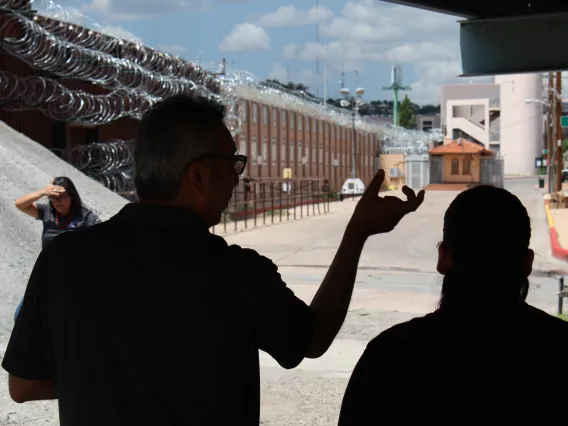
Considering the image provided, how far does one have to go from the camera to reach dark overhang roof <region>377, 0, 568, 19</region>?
24.9 feet

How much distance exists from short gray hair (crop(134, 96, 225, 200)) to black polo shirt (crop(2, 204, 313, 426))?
0.07 meters

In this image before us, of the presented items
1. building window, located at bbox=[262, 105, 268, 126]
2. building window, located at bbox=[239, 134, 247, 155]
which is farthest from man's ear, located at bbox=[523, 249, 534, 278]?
building window, located at bbox=[262, 105, 268, 126]

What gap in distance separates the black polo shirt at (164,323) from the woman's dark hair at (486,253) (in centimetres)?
41

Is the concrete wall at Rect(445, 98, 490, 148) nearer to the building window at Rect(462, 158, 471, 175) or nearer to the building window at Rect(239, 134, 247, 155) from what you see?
the building window at Rect(462, 158, 471, 175)

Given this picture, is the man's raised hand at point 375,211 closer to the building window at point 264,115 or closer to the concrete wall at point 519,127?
the building window at point 264,115

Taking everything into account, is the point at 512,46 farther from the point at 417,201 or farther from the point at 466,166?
the point at 466,166

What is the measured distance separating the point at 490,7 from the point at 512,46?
17.7 inches

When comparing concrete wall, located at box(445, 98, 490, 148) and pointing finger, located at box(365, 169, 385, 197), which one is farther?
concrete wall, located at box(445, 98, 490, 148)

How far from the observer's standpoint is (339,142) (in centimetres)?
6719

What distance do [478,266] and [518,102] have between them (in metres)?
117

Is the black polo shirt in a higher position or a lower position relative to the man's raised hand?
lower

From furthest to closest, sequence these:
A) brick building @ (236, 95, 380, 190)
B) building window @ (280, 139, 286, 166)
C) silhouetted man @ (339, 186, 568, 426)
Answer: building window @ (280, 139, 286, 166), brick building @ (236, 95, 380, 190), silhouetted man @ (339, 186, 568, 426)

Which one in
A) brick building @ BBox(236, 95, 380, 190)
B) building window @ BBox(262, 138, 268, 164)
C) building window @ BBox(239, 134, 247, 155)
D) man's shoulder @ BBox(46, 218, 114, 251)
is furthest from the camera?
building window @ BBox(262, 138, 268, 164)

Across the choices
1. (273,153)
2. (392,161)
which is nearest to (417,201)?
(273,153)
